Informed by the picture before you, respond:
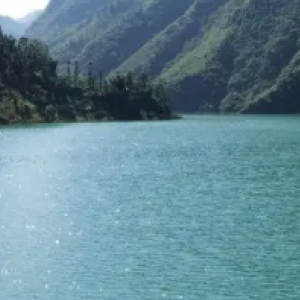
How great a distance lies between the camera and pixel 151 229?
68.8 m

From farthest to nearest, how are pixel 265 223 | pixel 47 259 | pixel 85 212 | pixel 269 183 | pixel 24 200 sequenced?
1. pixel 269 183
2. pixel 24 200
3. pixel 85 212
4. pixel 265 223
5. pixel 47 259

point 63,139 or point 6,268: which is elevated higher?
point 6,268

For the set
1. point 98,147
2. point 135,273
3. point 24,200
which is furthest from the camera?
point 98,147

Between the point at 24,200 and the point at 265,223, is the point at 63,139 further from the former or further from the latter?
the point at 265,223

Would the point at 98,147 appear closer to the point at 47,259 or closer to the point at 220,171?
the point at 220,171

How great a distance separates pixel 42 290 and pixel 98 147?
121093 millimetres

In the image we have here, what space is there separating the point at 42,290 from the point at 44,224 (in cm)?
2318

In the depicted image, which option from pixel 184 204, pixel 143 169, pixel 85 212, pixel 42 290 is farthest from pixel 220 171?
pixel 42 290

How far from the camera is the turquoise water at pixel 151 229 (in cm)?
5028

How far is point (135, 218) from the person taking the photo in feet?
245

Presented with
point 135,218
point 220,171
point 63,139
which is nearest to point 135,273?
point 135,218

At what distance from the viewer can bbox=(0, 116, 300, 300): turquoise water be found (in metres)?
50.3

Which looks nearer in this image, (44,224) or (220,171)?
(44,224)

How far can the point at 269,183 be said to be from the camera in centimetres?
10038
